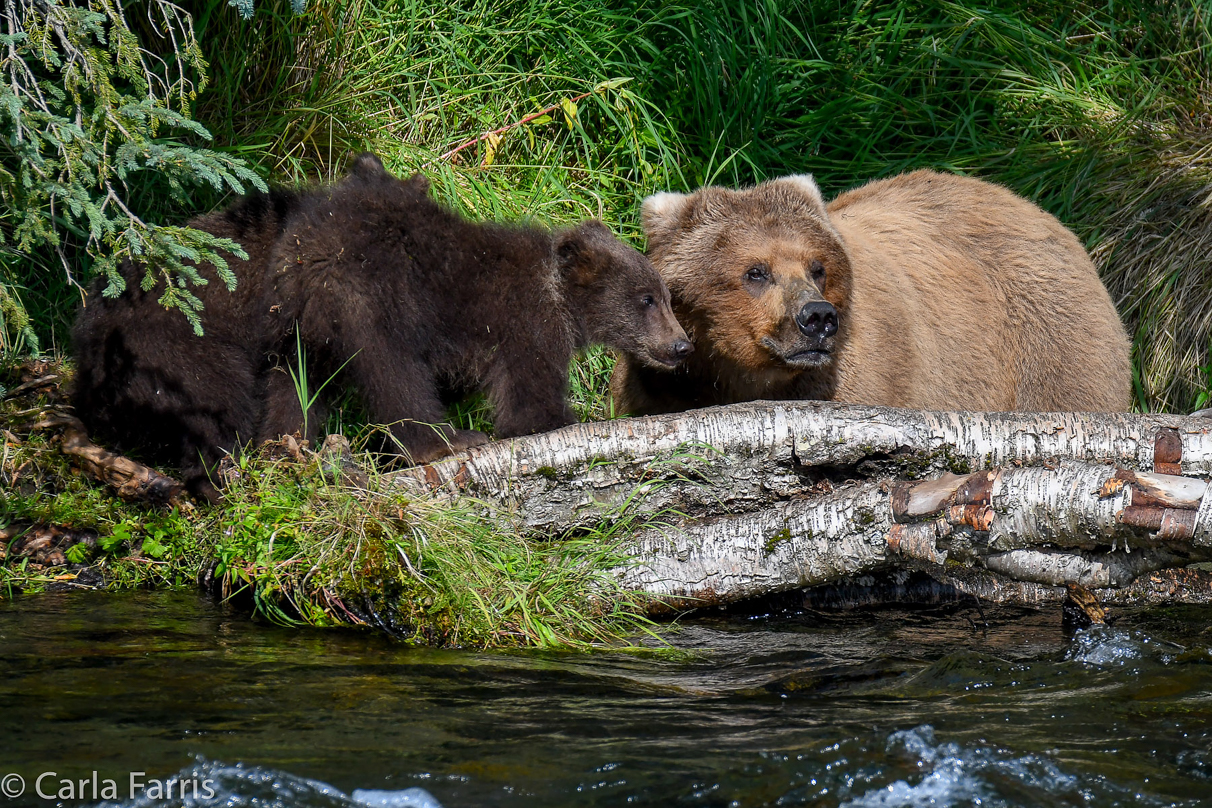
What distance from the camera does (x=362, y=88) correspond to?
7.73 metres

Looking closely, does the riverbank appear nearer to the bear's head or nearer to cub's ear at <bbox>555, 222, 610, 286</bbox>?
the bear's head

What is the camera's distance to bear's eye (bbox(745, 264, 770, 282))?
564cm

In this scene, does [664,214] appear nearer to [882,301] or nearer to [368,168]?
[882,301]

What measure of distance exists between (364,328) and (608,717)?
245 cm

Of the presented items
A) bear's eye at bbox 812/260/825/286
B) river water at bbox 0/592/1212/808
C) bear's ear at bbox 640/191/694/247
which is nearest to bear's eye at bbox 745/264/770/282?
bear's eye at bbox 812/260/825/286

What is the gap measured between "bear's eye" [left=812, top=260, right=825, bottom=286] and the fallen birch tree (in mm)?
1077

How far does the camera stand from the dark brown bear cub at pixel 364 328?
5.22 metres

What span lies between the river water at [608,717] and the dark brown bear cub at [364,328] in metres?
1.17

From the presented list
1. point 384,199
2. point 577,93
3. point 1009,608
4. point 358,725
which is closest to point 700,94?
point 577,93

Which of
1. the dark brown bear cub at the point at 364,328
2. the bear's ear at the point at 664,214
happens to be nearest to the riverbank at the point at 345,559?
the dark brown bear cub at the point at 364,328

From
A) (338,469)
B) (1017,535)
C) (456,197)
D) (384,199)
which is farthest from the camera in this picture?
(456,197)

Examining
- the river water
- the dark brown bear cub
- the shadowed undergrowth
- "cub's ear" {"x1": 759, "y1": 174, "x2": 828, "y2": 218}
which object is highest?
the shadowed undergrowth

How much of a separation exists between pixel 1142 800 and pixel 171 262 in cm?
360

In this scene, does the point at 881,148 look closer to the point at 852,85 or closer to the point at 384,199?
the point at 852,85
